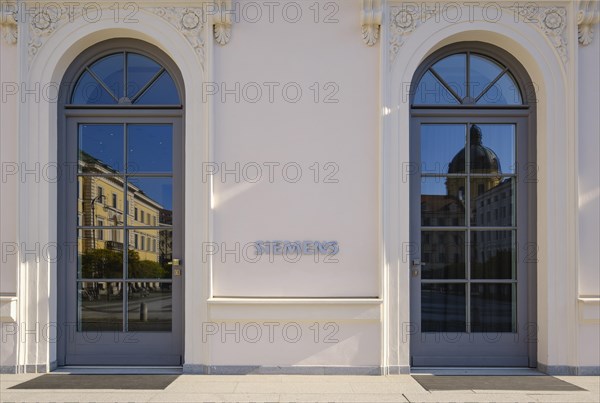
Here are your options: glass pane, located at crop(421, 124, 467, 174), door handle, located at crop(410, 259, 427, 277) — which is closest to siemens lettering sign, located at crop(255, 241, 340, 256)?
door handle, located at crop(410, 259, 427, 277)

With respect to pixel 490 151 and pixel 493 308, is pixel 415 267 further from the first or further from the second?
pixel 490 151

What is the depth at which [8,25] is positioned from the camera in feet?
17.6

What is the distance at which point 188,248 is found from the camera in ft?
17.5

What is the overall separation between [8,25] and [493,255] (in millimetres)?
5331

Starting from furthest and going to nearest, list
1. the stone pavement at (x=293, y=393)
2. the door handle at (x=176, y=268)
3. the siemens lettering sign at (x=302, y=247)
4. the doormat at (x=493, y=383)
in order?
the door handle at (x=176, y=268), the siemens lettering sign at (x=302, y=247), the doormat at (x=493, y=383), the stone pavement at (x=293, y=393)

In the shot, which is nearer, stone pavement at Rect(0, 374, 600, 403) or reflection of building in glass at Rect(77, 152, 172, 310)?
stone pavement at Rect(0, 374, 600, 403)

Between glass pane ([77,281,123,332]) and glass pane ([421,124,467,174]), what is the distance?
339 cm

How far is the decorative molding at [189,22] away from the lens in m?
5.40

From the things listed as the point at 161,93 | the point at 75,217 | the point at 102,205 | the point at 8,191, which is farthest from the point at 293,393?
the point at 8,191

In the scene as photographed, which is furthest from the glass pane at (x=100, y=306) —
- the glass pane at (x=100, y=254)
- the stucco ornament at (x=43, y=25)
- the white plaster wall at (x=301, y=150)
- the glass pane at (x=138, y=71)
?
the stucco ornament at (x=43, y=25)

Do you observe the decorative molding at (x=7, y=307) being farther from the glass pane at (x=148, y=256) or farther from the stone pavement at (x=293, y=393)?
the glass pane at (x=148, y=256)

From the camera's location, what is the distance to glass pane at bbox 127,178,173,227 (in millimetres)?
5574

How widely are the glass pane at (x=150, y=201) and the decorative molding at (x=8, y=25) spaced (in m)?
1.78

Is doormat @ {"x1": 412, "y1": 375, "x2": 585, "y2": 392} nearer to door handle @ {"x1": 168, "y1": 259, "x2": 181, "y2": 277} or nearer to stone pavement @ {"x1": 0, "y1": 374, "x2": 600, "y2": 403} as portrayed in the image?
stone pavement @ {"x1": 0, "y1": 374, "x2": 600, "y2": 403}
